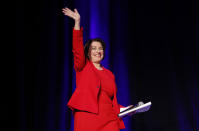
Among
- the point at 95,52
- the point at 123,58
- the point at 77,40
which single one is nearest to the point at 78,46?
the point at 77,40

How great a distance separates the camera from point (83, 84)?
4.52 ft

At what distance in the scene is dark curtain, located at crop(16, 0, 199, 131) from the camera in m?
2.21

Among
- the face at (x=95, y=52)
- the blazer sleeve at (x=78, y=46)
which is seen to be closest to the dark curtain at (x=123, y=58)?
the face at (x=95, y=52)

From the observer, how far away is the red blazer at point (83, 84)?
132 centimetres

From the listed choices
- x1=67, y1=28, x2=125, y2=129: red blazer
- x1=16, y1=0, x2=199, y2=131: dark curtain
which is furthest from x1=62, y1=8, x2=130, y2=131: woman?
x1=16, y1=0, x2=199, y2=131: dark curtain

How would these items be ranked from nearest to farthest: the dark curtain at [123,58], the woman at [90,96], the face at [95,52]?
1. the woman at [90,96]
2. the face at [95,52]
3. the dark curtain at [123,58]

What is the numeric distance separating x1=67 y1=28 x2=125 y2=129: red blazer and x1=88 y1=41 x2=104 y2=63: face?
0.31 ft

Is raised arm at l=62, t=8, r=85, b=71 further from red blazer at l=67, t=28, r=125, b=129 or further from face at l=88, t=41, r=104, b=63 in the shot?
face at l=88, t=41, r=104, b=63

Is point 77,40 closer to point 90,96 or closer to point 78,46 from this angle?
point 78,46

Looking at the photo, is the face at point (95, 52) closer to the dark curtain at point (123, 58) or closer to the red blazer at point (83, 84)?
the red blazer at point (83, 84)

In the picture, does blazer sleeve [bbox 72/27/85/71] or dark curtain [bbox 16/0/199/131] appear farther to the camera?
dark curtain [bbox 16/0/199/131]

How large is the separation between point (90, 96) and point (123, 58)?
1.43 m

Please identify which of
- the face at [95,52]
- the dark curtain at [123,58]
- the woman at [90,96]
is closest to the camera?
the woman at [90,96]

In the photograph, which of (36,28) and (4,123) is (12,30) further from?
(4,123)
